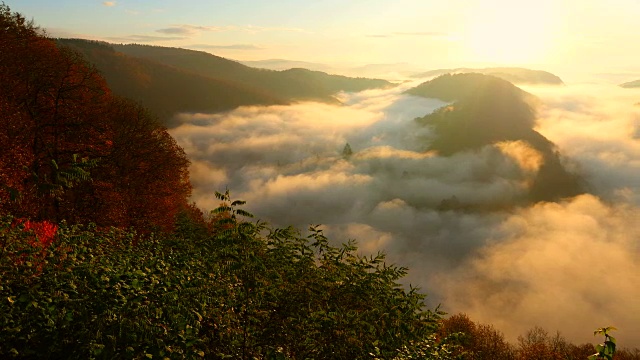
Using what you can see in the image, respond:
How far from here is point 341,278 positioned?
57.5 feet

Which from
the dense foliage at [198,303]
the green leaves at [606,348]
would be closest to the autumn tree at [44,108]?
the dense foliage at [198,303]

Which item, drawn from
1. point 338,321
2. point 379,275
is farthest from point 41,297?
point 379,275

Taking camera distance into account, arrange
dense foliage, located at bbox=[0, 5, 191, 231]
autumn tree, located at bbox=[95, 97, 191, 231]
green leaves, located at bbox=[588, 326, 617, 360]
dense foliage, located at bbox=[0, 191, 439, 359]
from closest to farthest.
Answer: green leaves, located at bbox=[588, 326, 617, 360] → dense foliage, located at bbox=[0, 191, 439, 359] → dense foliage, located at bbox=[0, 5, 191, 231] → autumn tree, located at bbox=[95, 97, 191, 231]

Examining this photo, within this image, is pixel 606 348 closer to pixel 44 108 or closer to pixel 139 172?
pixel 44 108

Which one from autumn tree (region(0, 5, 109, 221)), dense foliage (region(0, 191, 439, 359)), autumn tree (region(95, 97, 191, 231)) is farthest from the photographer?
autumn tree (region(95, 97, 191, 231))

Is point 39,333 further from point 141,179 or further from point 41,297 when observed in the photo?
point 141,179

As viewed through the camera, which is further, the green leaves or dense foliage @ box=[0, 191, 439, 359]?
dense foliage @ box=[0, 191, 439, 359]

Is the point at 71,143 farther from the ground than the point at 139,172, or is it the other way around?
the point at 71,143

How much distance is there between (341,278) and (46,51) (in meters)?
30.8

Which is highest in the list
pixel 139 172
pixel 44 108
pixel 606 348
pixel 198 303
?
pixel 44 108

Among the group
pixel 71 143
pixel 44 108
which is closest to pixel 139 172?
pixel 71 143

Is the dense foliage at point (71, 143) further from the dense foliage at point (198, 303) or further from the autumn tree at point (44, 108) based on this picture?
the dense foliage at point (198, 303)

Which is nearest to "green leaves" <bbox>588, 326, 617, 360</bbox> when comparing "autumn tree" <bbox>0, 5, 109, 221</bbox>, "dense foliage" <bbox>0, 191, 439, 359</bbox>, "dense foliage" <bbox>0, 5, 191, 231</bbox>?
"dense foliage" <bbox>0, 191, 439, 359</bbox>

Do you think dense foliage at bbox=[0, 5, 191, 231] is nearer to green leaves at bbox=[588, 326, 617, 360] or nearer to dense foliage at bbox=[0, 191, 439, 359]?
dense foliage at bbox=[0, 191, 439, 359]
